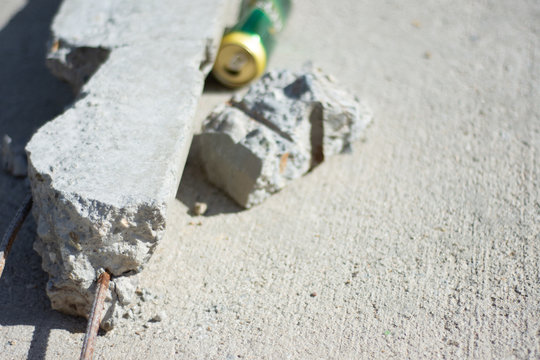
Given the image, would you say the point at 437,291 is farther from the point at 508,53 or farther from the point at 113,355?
the point at 508,53

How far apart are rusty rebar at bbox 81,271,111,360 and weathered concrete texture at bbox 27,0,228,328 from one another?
0.13ft

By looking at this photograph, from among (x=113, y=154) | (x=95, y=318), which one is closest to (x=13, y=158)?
(x=113, y=154)

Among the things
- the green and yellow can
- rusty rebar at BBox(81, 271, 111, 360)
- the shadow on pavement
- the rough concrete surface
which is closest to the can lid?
the green and yellow can

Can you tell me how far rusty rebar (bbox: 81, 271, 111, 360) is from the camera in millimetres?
1548

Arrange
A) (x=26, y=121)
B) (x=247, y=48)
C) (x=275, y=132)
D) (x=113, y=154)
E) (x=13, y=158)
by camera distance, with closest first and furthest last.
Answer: (x=113, y=154) → (x=275, y=132) → (x=13, y=158) → (x=247, y=48) → (x=26, y=121)

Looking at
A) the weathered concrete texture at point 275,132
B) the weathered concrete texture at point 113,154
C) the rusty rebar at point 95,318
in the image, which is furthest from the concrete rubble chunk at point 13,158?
the rusty rebar at point 95,318

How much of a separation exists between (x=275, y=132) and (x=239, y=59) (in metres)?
0.52

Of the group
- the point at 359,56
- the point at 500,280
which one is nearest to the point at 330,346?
the point at 500,280

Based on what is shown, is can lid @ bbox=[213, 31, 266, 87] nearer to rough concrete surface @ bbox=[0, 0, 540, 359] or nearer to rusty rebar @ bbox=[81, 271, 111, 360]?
rough concrete surface @ bbox=[0, 0, 540, 359]

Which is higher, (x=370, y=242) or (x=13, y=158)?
(x=370, y=242)

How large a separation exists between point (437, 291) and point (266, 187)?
698mm

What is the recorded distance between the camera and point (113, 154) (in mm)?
1831

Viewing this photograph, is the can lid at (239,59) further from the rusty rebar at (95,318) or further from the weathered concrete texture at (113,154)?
the rusty rebar at (95,318)

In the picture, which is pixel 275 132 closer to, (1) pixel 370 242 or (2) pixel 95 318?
(1) pixel 370 242
